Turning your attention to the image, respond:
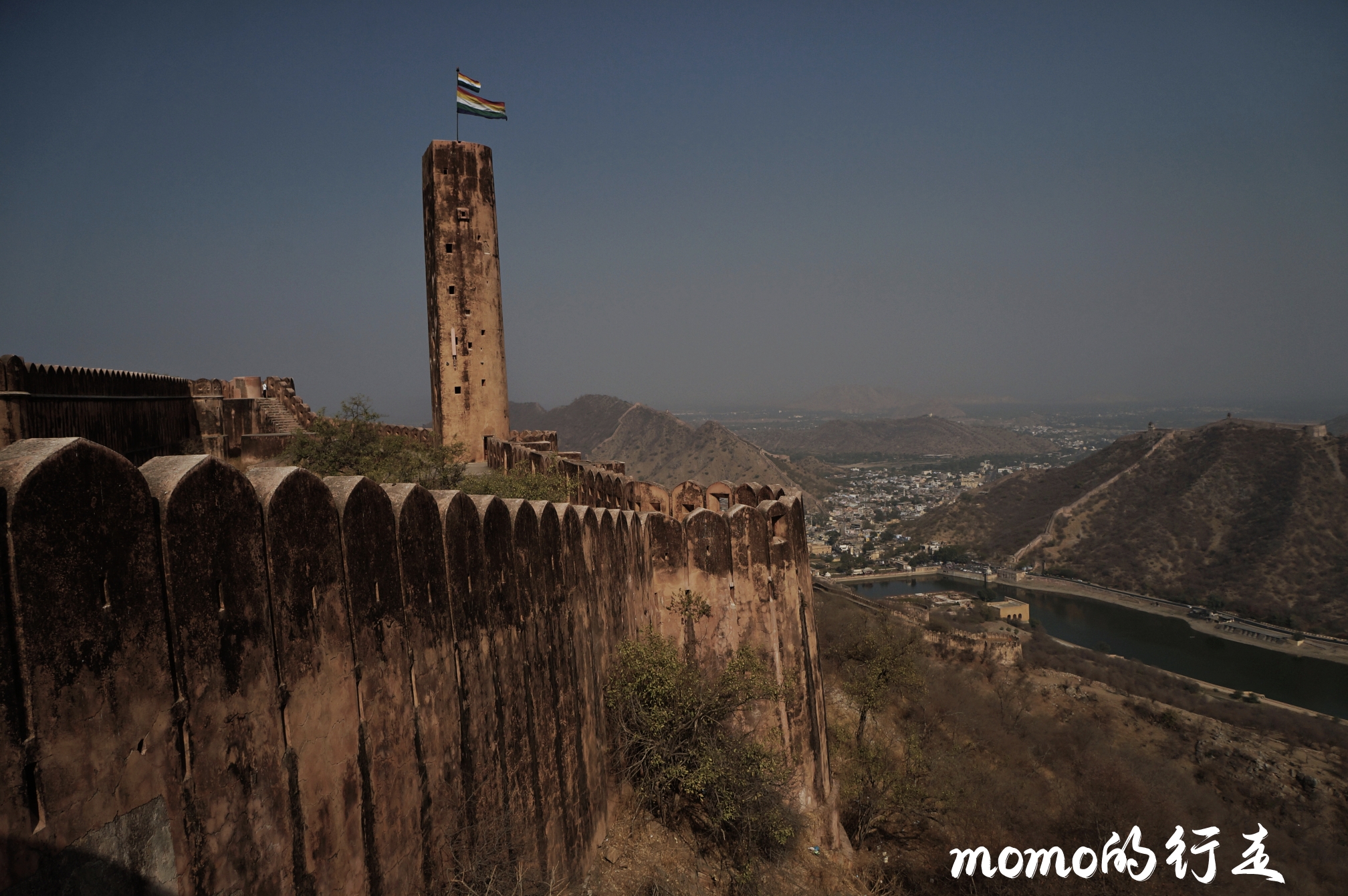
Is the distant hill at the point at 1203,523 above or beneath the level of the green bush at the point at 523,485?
beneath

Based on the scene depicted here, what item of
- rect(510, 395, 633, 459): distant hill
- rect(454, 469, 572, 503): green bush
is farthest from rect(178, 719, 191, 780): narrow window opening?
rect(510, 395, 633, 459): distant hill

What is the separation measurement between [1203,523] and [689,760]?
83.3 metres

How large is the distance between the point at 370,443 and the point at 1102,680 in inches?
1613

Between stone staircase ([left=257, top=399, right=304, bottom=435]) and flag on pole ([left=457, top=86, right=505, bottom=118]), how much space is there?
10.0 metres

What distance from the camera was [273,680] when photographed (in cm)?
352

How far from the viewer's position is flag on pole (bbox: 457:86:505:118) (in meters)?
21.6

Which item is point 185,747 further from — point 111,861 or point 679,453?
point 679,453

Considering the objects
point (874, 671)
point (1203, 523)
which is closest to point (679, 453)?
point (1203, 523)

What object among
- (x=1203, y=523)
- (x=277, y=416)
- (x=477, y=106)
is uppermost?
(x=477, y=106)

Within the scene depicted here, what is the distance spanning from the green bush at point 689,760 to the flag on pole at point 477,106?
1786 cm

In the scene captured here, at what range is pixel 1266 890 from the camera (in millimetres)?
22266

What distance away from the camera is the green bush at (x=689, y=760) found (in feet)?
28.3

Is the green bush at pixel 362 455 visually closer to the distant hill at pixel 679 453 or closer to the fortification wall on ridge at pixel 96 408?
the fortification wall on ridge at pixel 96 408

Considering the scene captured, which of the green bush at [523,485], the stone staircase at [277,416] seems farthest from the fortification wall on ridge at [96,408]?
the stone staircase at [277,416]
